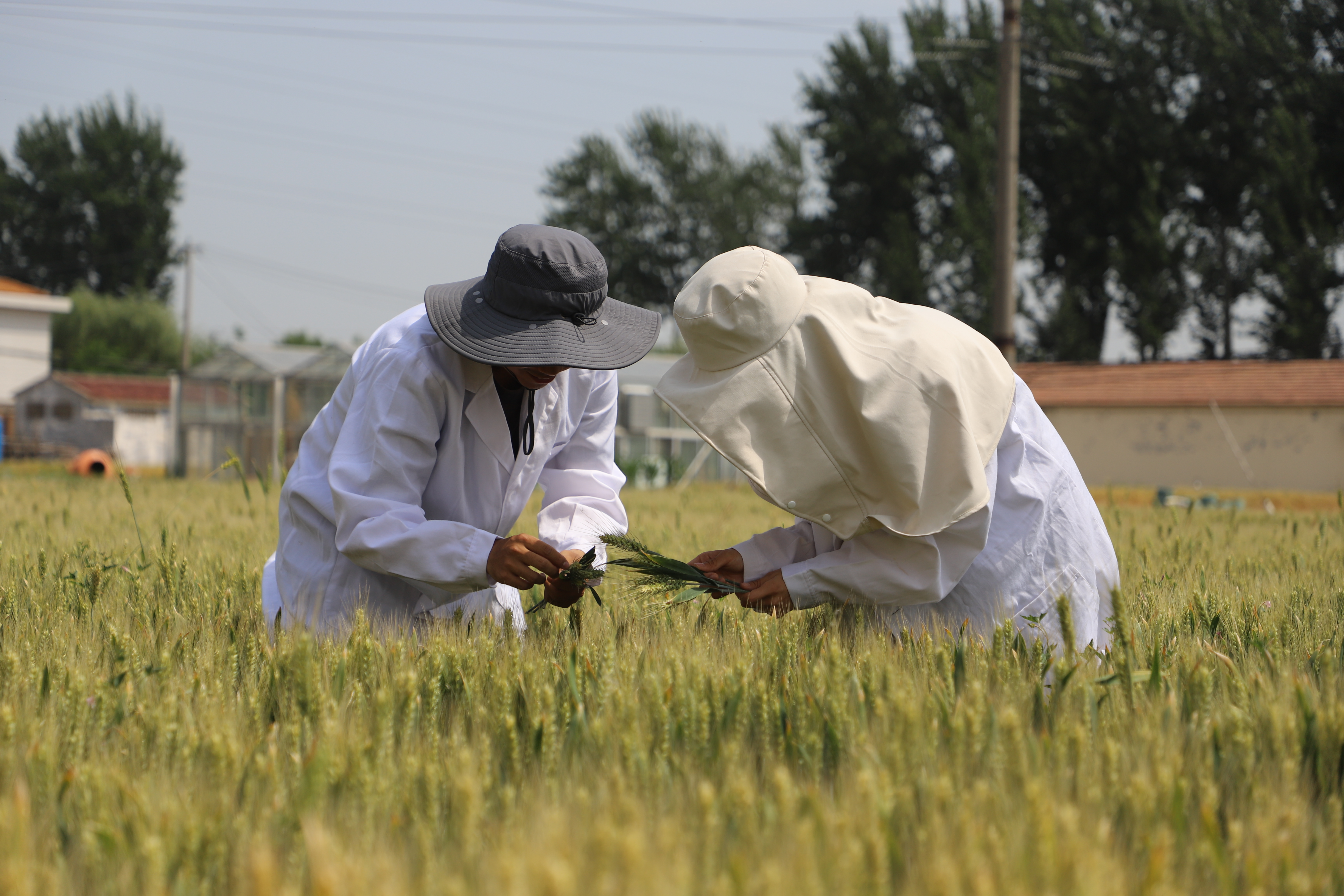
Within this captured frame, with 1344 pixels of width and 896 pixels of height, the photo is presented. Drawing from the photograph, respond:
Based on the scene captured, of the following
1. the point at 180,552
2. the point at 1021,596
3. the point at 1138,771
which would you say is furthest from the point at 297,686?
the point at 180,552

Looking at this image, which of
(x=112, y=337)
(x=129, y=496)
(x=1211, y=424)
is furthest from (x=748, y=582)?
(x=112, y=337)

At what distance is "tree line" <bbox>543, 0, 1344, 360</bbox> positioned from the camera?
28109 mm

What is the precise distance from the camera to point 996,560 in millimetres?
2480

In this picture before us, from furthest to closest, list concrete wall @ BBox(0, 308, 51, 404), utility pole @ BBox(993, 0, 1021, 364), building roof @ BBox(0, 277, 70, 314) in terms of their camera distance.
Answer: concrete wall @ BBox(0, 308, 51, 404) < building roof @ BBox(0, 277, 70, 314) < utility pole @ BBox(993, 0, 1021, 364)

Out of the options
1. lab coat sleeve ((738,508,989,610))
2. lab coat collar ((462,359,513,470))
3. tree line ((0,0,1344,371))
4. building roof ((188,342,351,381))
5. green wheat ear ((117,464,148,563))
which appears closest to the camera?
lab coat sleeve ((738,508,989,610))

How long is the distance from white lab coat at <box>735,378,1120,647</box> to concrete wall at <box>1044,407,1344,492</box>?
768 inches

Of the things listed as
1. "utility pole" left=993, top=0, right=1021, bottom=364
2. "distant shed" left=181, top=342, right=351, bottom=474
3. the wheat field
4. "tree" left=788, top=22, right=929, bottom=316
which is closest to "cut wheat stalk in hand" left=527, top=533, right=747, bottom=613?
the wheat field

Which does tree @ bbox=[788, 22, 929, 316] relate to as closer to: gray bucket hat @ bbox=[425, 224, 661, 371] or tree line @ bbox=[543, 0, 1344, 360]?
tree line @ bbox=[543, 0, 1344, 360]

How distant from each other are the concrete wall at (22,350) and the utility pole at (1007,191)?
44130 mm

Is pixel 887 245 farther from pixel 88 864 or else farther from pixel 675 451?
pixel 88 864

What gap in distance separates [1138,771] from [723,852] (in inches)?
26.2

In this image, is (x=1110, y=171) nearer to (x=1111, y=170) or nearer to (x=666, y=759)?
(x=1111, y=170)

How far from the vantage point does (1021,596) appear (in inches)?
98.3

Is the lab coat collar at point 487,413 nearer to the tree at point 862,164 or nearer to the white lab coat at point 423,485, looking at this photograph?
the white lab coat at point 423,485
